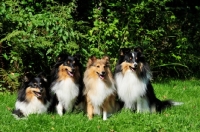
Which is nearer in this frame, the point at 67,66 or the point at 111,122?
the point at 111,122

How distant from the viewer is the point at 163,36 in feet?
40.5

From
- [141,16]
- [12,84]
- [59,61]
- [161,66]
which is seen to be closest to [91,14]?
[141,16]

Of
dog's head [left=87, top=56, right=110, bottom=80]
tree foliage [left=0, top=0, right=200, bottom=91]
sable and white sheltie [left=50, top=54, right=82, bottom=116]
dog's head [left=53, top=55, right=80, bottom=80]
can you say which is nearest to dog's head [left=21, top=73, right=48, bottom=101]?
sable and white sheltie [left=50, top=54, right=82, bottom=116]

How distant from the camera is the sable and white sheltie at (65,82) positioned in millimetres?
7707

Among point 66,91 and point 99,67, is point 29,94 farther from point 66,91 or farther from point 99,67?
point 99,67

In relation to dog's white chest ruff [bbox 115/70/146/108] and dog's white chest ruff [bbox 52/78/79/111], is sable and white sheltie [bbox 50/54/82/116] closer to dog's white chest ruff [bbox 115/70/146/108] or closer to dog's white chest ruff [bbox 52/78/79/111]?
dog's white chest ruff [bbox 52/78/79/111]

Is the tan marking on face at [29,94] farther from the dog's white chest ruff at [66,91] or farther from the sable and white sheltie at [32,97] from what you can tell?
the dog's white chest ruff at [66,91]

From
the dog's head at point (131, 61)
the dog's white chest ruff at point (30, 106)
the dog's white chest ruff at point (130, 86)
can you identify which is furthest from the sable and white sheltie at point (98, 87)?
the dog's white chest ruff at point (30, 106)

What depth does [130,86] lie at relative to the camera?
7.88m

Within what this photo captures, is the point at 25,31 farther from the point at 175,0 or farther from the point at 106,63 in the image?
the point at 175,0

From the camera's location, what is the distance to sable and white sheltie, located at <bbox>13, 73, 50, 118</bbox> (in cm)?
764

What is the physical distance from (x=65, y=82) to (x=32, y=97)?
2.21 feet

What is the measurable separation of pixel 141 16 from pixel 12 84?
4.31 m

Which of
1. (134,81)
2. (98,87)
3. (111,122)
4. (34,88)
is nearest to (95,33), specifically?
(134,81)
